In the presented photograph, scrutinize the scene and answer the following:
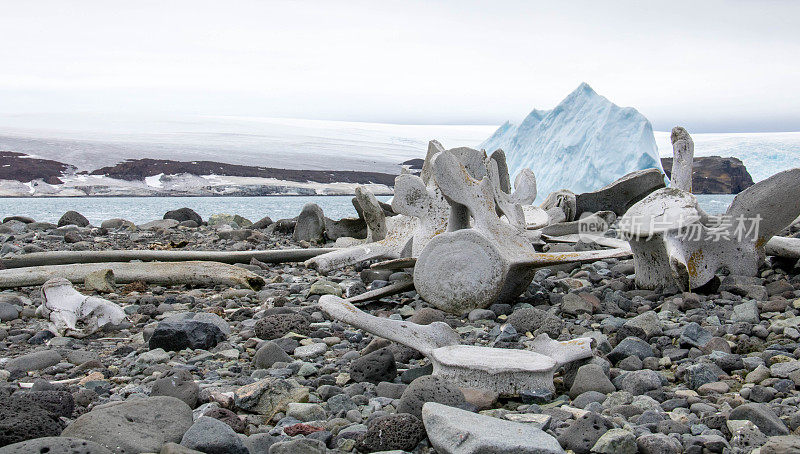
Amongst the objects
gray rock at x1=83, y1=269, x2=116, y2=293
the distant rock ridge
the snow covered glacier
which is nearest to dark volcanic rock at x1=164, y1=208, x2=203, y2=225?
gray rock at x1=83, y1=269, x2=116, y2=293

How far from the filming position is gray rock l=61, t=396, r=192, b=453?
88.6 inches

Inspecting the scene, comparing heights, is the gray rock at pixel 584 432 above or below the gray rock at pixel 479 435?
below

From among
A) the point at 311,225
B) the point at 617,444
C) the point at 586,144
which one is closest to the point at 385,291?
the point at 617,444

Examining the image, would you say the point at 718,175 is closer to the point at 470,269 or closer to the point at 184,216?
the point at 184,216

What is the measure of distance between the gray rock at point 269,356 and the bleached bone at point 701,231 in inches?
110

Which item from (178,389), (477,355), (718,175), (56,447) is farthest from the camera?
(718,175)

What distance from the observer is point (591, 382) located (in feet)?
9.64

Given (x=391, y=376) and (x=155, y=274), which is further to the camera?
(x=155, y=274)

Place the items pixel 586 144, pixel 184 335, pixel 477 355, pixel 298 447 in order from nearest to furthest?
pixel 298 447
pixel 477 355
pixel 184 335
pixel 586 144

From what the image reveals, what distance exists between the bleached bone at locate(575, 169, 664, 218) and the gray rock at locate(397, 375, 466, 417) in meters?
6.79

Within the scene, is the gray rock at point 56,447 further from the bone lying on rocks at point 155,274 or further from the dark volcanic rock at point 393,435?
the bone lying on rocks at point 155,274

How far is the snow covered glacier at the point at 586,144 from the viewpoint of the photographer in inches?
787

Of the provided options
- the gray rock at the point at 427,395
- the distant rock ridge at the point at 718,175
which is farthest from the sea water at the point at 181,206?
the gray rock at the point at 427,395

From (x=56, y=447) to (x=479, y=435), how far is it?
1.32m
